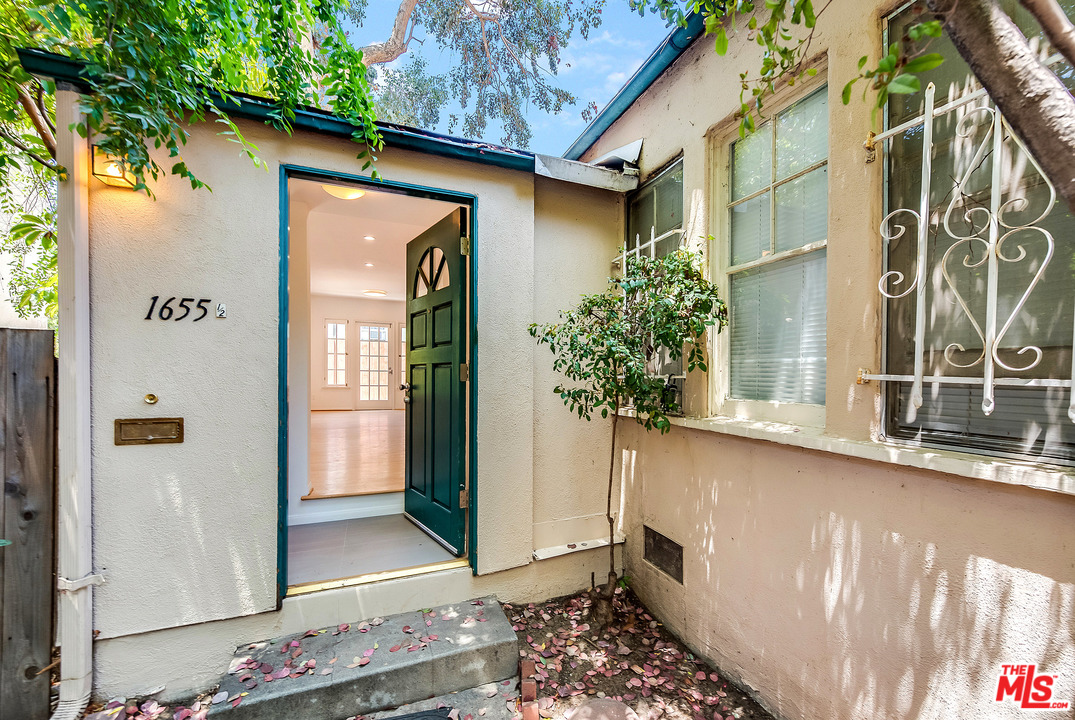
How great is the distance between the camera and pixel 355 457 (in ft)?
17.2

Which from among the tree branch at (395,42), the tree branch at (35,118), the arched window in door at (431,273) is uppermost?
the tree branch at (395,42)

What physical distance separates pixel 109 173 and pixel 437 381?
1.98 metres

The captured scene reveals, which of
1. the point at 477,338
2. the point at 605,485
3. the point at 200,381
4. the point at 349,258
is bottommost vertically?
the point at 605,485

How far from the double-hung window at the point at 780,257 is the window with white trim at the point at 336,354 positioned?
953 cm

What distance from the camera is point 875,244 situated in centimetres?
161

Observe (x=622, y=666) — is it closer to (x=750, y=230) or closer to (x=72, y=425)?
(x=750, y=230)

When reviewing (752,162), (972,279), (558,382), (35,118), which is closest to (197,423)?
(558,382)

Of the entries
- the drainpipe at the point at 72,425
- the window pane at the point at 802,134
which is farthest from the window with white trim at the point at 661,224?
the drainpipe at the point at 72,425

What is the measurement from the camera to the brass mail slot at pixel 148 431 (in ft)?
6.42

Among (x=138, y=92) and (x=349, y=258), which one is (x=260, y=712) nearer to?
(x=138, y=92)

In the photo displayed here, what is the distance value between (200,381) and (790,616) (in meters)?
2.89

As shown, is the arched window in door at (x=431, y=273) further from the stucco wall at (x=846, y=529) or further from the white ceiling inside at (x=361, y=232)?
the stucco wall at (x=846, y=529)

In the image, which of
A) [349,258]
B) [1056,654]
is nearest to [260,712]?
[1056,654]

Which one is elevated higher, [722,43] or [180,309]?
[722,43]
